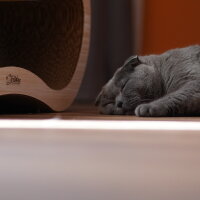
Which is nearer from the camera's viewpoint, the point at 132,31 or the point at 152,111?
the point at 152,111

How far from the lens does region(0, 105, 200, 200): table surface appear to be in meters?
0.78

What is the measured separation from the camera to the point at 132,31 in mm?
2455

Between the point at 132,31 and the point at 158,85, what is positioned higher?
the point at 132,31

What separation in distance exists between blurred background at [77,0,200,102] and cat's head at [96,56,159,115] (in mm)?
794

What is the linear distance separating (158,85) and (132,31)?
2.90 feet

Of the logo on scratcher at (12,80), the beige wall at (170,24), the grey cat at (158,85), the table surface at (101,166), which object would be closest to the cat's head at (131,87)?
the grey cat at (158,85)

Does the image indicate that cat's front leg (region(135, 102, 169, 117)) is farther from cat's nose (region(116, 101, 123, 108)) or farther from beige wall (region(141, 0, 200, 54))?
beige wall (region(141, 0, 200, 54))

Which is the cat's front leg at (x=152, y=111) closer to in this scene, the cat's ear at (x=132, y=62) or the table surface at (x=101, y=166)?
the cat's ear at (x=132, y=62)

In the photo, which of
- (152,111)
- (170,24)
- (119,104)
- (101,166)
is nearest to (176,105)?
(152,111)

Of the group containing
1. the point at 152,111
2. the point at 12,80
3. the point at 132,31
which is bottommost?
the point at 152,111

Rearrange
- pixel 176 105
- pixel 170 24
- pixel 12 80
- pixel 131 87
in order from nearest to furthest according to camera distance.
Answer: pixel 12 80 → pixel 176 105 → pixel 131 87 → pixel 170 24

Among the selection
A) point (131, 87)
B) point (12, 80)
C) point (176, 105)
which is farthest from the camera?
point (131, 87)

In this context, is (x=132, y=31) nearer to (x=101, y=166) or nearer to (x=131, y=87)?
(x=131, y=87)

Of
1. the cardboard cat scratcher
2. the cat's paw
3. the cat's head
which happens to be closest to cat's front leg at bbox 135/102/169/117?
the cat's paw
